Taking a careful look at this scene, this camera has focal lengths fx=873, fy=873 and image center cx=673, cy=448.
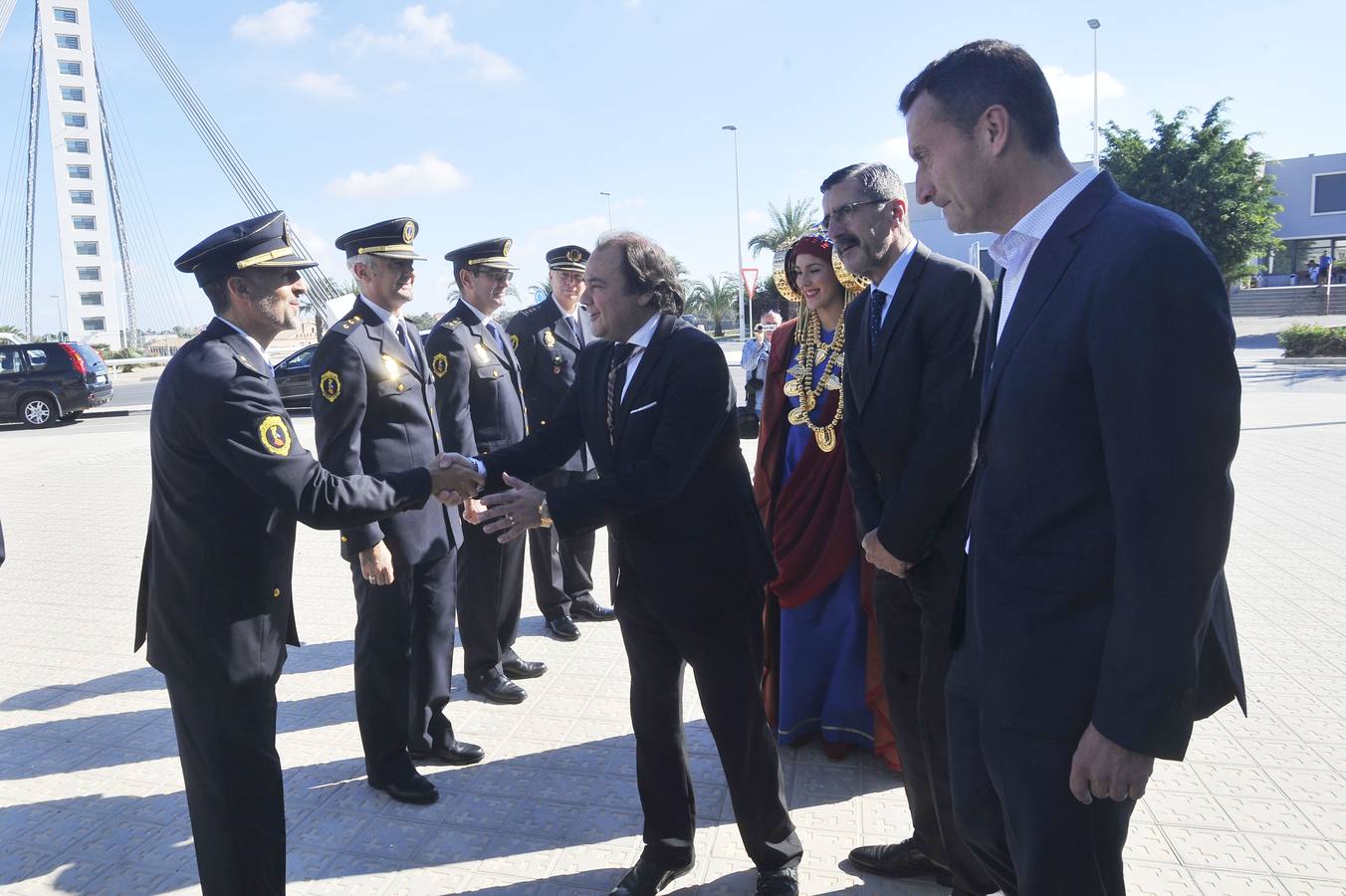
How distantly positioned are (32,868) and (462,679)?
2003 millimetres

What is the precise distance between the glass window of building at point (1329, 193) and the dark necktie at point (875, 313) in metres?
52.9

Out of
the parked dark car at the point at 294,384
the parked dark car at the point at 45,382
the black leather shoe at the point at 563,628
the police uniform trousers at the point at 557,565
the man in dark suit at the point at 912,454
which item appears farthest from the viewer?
the parked dark car at the point at 294,384

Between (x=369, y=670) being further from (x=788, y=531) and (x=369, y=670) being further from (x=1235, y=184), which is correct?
(x=1235, y=184)

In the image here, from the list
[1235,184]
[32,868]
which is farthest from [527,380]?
[1235,184]

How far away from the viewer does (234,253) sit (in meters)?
2.53

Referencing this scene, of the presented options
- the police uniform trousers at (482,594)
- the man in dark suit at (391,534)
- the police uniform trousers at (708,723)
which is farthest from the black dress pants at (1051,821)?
the police uniform trousers at (482,594)

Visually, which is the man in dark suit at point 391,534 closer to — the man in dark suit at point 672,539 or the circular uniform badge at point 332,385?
the circular uniform badge at point 332,385

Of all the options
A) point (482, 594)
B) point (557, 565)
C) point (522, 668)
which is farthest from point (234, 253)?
point (557, 565)

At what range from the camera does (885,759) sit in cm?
354

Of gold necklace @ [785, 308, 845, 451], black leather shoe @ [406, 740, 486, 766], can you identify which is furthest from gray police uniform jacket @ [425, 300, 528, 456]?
gold necklace @ [785, 308, 845, 451]

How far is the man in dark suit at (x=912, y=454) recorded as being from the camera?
249 cm

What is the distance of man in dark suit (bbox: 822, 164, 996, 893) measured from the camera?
2.49 metres

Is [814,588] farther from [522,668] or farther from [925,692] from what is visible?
[522,668]

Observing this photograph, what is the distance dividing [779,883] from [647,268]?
1.94 m
